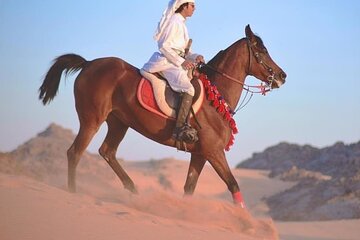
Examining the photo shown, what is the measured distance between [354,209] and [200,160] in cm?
990

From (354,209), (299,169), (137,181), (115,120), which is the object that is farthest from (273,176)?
(115,120)

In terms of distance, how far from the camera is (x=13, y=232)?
6168mm

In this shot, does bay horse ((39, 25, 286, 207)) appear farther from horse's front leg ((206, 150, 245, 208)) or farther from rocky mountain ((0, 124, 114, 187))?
rocky mountain ((0, 124, 114, 187))

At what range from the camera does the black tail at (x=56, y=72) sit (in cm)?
1057

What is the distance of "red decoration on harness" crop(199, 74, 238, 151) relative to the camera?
9.38 meters

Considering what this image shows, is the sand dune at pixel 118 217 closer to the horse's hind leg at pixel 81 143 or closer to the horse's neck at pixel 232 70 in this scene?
the horse's hind leg at pixel 81 143

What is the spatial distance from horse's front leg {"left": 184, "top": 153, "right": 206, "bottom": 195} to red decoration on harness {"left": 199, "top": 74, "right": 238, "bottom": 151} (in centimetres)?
61

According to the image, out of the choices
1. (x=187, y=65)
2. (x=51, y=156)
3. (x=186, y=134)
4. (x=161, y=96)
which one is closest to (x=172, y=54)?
(x=187, y=65)

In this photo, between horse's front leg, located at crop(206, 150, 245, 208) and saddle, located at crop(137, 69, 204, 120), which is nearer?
horse's front leg, located at crop(206, 150, 245, 208)

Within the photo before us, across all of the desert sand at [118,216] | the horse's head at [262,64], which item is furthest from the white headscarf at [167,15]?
the desert sand at [118,216]

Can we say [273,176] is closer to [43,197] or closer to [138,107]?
[138,107]

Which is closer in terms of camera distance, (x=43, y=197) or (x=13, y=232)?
(x=13, y=232)

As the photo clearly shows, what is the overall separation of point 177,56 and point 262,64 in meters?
1.35

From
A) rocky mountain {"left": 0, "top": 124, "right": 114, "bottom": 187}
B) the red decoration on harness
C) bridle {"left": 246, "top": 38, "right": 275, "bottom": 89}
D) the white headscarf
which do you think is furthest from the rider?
rocky mountain {"left": 0, "top": 124, "right": 114, "bottom": 187}
